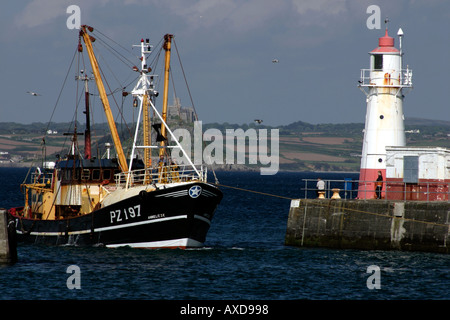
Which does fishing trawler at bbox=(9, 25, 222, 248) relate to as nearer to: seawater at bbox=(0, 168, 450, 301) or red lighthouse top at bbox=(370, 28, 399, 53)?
seawater at bbox=(0, 168, 450, 301)

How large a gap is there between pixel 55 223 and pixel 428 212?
2010 cm

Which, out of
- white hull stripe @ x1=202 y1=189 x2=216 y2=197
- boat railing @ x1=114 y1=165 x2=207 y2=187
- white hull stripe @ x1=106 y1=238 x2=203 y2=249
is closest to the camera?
white hull stripe @ x1=202 y1=189 x2=216 y2=197

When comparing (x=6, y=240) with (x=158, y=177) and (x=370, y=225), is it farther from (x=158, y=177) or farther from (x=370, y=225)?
(x=370, y=225)

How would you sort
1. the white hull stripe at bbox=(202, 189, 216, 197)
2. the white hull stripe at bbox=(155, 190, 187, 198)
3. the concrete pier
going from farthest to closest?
the white hull stripe at bbox=(202, 189, 216, 197) → the white hull stripe at bbox=(155, 190, 187, 198) → the concrete pier

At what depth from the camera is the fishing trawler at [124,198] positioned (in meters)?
38.5

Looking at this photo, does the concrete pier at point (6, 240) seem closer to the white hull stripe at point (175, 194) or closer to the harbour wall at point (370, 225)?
the white hull stripe at point (175, 194)

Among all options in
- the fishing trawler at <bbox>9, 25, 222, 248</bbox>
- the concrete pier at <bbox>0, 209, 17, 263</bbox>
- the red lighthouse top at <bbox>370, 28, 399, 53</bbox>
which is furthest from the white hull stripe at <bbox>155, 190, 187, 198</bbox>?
the red lighthouse top at <bbox>370, 28, 399, 53</bbox>

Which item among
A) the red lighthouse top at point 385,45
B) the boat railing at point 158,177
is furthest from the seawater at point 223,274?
the red lighthouse top at point 385,45

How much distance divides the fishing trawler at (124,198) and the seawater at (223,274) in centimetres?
97

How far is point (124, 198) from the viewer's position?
39188mm

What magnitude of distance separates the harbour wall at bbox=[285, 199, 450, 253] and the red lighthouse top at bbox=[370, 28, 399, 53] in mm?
12089

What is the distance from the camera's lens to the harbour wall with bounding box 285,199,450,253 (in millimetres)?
37156
